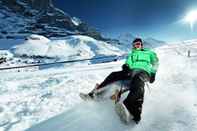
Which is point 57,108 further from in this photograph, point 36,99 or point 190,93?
point 190,93

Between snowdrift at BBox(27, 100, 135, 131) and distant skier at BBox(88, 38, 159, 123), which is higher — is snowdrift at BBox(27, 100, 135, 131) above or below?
below

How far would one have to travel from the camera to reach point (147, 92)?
7574 mm

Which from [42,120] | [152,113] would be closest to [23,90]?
[42,120]

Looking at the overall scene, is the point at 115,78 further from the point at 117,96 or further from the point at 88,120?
the point at 88,120

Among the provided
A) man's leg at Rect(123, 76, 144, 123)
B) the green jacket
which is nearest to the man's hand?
man's leg at Rect(123, 76, 144, 123)

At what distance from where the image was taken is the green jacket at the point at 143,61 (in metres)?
6.93

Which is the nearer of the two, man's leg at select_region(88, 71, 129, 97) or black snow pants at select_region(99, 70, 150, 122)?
black snow pants at select_region(99, 70, 150, 122)

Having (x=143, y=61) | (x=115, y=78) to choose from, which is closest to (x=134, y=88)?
(x=115, y=78)

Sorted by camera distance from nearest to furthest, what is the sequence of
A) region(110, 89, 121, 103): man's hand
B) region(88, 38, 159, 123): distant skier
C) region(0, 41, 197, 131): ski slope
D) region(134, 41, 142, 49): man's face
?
region(88, 38, 159, 123): distant skier, region(0, 41, 197, 131): ski slope, region(110, 89, 121, 103): man's hand, region(134, 41, 142, 49): man's face

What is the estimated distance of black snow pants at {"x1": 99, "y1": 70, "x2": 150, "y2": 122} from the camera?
5.18 meters

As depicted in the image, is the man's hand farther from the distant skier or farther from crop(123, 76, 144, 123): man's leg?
crop(123, 76, 144, 123): man's leg

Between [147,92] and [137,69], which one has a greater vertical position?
[137,69]

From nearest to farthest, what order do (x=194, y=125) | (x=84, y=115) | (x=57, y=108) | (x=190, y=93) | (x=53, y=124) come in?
(x=194, y=125) < (x=53, y=124) < (x=84, y=115) < (x=57, y=108) < (x=190, y=93)

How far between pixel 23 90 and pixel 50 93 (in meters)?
1.15
